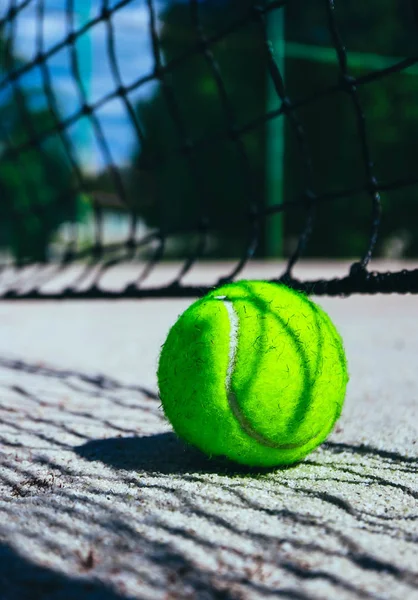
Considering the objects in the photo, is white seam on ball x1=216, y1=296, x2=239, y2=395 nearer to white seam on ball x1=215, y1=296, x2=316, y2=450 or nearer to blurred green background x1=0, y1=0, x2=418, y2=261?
white seam on ball x1=215, y1=296, x2=316, y2=450

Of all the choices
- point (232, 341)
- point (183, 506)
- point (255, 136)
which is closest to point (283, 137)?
point (255, 136)

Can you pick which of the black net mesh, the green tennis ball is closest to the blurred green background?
the black net mesh

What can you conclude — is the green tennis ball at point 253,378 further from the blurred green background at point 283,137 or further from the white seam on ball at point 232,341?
the blurred green background at point 283,137

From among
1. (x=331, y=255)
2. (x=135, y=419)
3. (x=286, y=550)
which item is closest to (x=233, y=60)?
(x=331, y=255)

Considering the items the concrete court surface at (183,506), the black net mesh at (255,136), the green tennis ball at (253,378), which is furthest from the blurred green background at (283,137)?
the green tennis ball at (253,378)

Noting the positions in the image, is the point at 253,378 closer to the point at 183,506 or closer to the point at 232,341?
the point at 232,341

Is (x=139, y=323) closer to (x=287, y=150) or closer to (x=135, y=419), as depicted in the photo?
(x=135, y=419)
